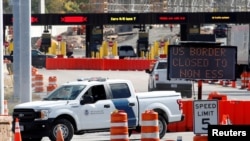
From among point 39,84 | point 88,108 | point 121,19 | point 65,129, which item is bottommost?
point 39,84

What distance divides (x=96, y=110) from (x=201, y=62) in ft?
10.6

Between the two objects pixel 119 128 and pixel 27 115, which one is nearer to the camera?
pixel 119 128

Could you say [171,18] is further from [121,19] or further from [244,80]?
[244,80]

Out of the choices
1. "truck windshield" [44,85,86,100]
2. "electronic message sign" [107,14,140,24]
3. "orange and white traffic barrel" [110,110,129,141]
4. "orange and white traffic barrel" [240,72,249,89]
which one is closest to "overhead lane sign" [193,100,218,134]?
"orange and white traffic barrel" [110,110,129,141]

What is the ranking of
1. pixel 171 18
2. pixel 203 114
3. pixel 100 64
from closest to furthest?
pixel 203 114 < pixel 100 64 < pixel 171 18

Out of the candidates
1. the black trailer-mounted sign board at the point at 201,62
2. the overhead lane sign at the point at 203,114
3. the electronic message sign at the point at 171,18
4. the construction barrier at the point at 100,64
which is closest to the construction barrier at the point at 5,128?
the overhead lane sign at the point at 203,114

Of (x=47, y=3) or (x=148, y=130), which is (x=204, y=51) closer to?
(x=148, y=130)

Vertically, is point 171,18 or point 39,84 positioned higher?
point 171,18

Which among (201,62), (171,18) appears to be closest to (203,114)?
(201,62)

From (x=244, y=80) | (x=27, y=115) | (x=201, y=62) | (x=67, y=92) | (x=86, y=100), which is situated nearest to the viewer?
(x=201, y=62)

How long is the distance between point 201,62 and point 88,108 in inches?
131

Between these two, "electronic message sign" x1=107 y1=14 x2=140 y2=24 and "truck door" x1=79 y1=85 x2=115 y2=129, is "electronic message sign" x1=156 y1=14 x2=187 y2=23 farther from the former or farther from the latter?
"truck door" x1=79 y1=85 x2=115 y2=129

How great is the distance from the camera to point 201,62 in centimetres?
2216

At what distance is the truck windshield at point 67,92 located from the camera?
23.7 metres
